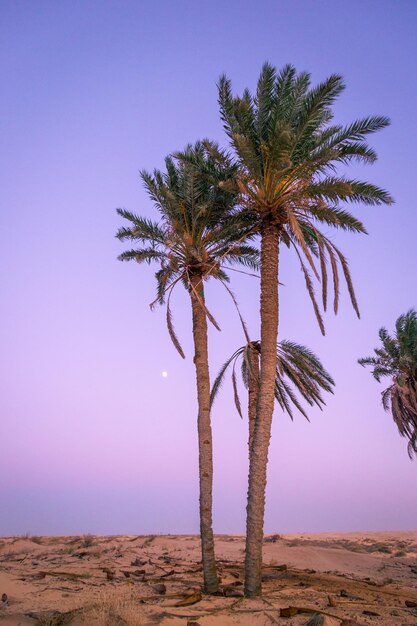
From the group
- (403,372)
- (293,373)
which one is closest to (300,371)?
(293,373)

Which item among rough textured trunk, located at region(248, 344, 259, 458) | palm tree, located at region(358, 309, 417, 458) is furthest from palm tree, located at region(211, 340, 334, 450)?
palm tree, located at region(358, 309, 417, 458)

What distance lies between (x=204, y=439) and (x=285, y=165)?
7.86 m

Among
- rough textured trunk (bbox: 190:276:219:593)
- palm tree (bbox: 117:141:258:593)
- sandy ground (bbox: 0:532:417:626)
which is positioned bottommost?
sandy ground (bbox: 0:532:417:626)

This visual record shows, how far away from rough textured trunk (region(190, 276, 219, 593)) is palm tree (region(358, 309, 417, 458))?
19.6 metres

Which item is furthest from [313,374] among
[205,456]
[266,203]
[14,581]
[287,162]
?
[14,581]

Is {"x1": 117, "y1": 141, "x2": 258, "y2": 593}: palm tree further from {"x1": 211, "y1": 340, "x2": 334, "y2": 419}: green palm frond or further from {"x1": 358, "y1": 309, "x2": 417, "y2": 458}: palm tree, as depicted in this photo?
{"x1": 358, "y1": 309, "x2": 417, "y2": 458}: palm tree

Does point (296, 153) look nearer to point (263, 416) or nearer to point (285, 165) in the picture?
point (285, 165)

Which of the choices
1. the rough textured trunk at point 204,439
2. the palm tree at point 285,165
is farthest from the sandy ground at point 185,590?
the palm tree at point 285,165

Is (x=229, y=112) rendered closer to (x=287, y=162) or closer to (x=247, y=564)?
(x=287, y=162)

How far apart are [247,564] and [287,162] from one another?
9.82m

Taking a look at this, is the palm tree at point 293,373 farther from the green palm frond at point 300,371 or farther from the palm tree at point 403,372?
the palm tree at point 403,372

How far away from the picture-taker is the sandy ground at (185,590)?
8.34 metres

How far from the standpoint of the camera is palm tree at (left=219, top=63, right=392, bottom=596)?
1240 cm

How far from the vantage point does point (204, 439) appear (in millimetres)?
13445
